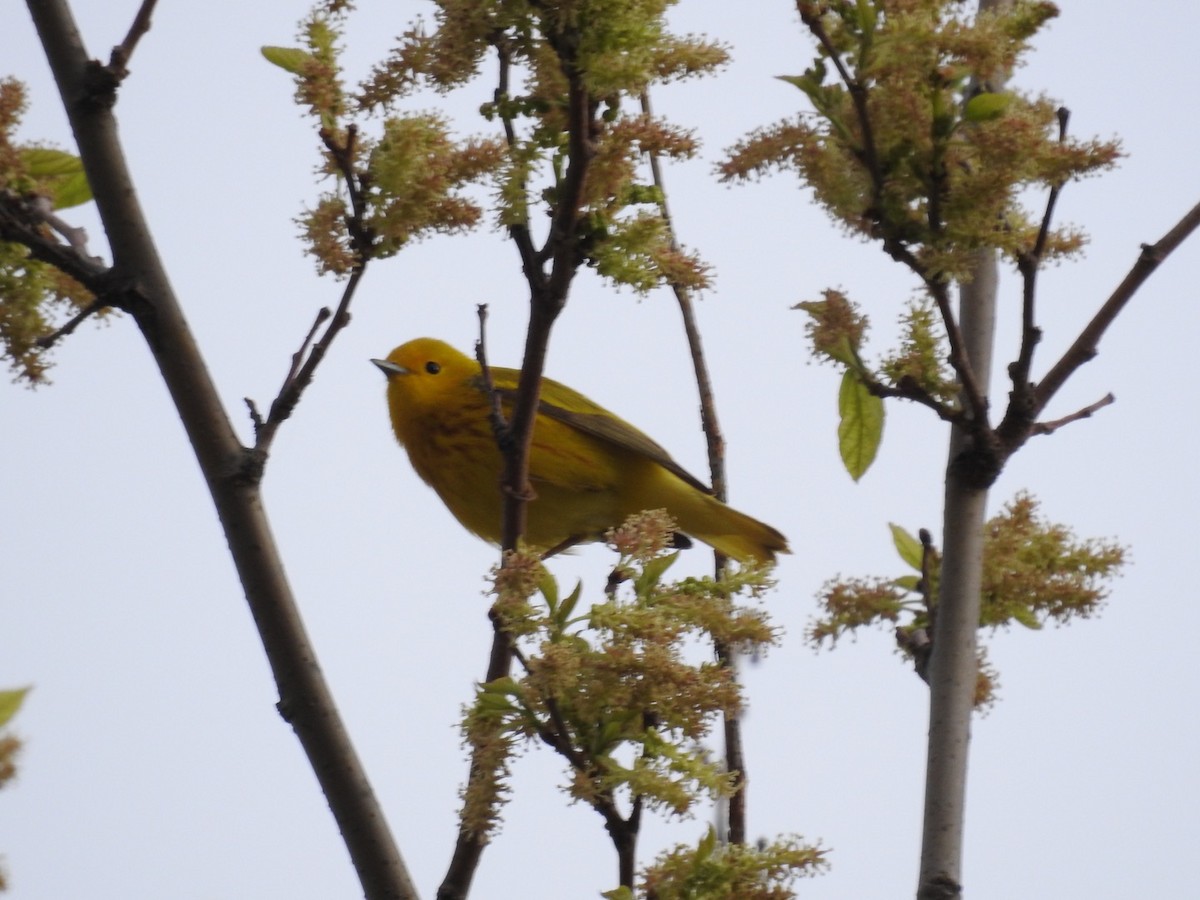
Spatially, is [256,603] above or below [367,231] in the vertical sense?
below

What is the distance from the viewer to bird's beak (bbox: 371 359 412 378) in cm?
544

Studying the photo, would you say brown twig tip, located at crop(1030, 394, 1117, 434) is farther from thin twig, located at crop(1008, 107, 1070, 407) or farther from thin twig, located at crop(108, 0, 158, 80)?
thin twig, located at crop(108, 0, 158, 80)

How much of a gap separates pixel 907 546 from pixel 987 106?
130cm

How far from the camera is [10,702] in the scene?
1795mm

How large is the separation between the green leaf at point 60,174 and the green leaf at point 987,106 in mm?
1443

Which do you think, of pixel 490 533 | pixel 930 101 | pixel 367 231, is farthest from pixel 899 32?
pixel 490 533

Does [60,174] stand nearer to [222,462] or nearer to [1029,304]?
[222,462]

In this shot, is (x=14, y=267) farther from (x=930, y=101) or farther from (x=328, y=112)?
(x=930, y=101)

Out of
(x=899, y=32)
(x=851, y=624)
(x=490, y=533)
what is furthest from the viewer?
(x=490, y=533)

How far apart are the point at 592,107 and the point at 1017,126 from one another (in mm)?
608

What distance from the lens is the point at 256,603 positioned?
230 cm

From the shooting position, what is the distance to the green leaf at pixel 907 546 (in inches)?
126

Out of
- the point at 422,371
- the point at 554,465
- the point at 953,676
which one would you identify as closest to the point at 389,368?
the point at 422,371

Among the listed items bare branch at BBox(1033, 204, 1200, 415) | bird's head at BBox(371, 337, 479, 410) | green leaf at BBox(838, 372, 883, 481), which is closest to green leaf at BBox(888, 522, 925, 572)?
green leaf at BBox(838, 372, 883, 481)
